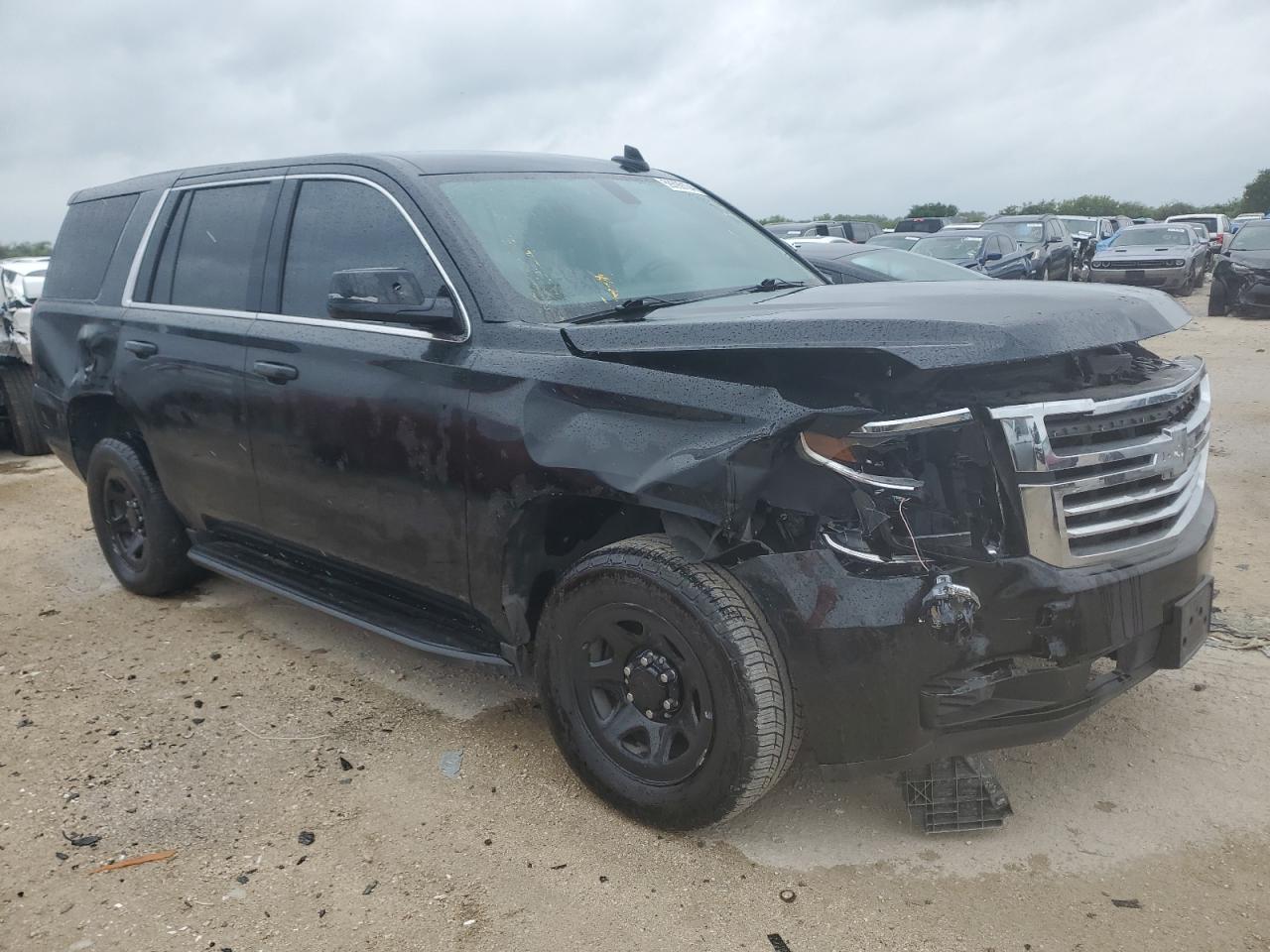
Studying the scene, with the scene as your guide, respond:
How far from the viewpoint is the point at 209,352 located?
4125 mm

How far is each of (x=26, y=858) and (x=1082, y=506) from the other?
3011 millimetres

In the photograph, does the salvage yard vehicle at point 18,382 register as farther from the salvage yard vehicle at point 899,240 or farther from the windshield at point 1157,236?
the windshield at point 1157,236

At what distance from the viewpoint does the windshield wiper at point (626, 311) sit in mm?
3203

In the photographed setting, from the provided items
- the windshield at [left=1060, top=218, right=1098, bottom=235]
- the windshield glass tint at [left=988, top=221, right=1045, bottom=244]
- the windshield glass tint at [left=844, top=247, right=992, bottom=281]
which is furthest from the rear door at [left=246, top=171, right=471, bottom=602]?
the windshield at [left=1060, top=218, right=1098, bottom=235]

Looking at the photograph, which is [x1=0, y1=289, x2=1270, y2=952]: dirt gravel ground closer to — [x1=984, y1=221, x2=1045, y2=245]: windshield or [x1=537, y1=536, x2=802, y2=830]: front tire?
[x1=537, y1=536, x2=802, y2=830]: front tire

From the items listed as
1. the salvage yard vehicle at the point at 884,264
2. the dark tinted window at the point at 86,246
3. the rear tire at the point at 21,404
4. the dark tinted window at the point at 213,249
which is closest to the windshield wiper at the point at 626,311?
the dark tinted window at the point at 213,249

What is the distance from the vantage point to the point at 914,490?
2.52 m

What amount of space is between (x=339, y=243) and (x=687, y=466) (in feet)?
5.85

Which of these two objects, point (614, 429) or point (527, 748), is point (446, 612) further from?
point (614, 429)

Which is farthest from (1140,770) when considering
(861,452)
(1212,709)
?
(861,452)

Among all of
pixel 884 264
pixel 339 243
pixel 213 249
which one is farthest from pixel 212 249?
pixel 884 264

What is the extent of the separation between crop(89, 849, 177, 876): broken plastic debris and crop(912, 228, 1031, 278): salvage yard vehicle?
48.6 feet

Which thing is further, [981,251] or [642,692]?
[981,251]

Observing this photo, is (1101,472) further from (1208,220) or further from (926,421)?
(1208,220)
